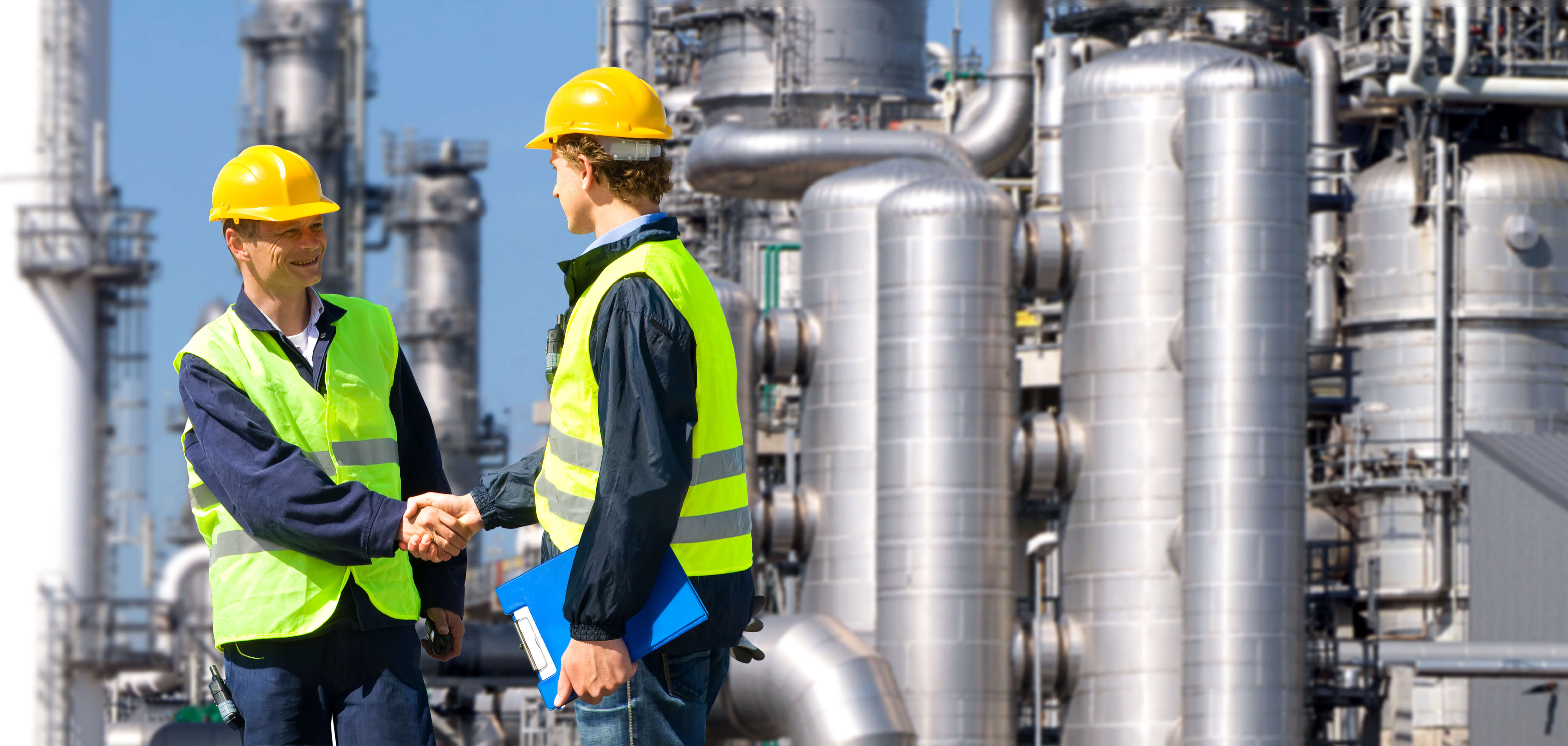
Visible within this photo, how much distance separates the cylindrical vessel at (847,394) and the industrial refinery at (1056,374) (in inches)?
2.2

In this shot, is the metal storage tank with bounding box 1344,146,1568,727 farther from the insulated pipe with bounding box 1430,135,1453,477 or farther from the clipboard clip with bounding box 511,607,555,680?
the clipboard clip with bounding box 511,607,555,680

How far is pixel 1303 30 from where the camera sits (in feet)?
101

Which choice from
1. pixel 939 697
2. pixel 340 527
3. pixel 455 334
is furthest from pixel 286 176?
pixel 455 334

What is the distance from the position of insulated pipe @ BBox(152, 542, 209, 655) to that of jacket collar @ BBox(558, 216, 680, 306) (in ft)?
28.2

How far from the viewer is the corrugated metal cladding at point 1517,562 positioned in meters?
21.6

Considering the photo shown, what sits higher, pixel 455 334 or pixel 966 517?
pixel 455 334

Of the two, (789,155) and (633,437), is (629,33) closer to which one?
(789,155)

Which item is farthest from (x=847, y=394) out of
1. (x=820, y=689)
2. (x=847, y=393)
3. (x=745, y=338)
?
(x=820, y=689)

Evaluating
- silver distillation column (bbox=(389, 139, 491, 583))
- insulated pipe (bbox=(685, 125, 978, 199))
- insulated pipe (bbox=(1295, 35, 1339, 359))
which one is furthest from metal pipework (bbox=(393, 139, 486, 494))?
insulated pipe (bbox=(1295, 35, 1339, 359))

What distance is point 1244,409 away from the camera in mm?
22531

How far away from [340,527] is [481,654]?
18.9 m

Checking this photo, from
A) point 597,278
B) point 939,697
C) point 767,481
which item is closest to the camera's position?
point 597,278

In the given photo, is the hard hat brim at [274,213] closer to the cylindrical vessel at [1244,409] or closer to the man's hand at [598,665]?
the man's hand at [598,665]

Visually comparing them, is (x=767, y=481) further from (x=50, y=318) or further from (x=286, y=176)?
(x=286, y=176)
